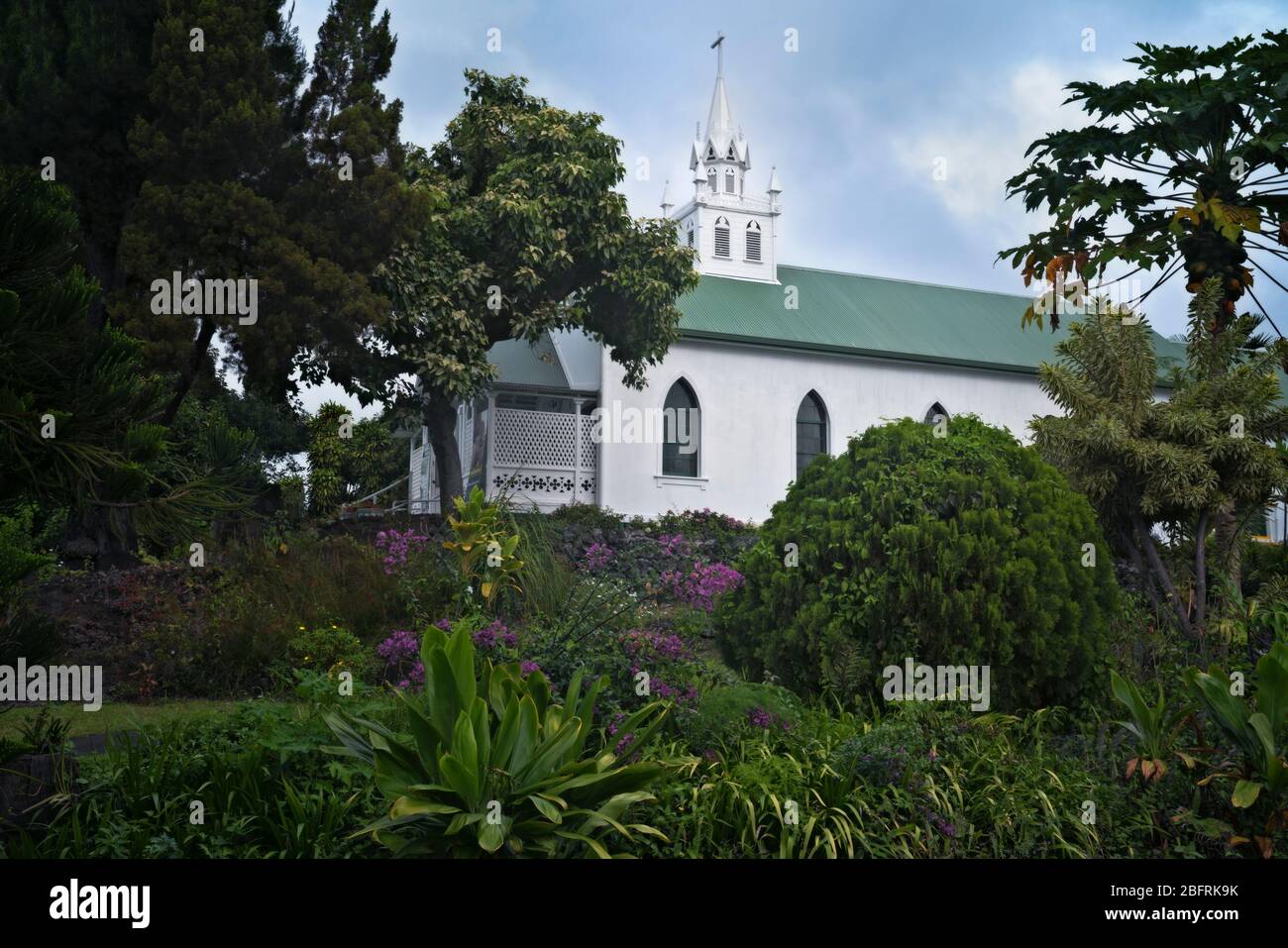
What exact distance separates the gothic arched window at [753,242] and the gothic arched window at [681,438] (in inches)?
218

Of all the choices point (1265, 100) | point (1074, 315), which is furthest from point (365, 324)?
point (1074, 315)

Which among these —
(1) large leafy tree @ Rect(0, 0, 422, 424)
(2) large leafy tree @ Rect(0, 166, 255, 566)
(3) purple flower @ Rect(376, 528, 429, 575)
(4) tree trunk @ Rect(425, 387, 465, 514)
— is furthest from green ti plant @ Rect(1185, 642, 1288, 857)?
(4) tree trunk @ Rect(425, 387, 465, 514)

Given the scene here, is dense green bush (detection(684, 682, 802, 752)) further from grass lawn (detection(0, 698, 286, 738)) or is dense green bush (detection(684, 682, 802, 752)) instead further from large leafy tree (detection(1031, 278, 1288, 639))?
large leafy tree (detection(1031, 278, 1288, 639))

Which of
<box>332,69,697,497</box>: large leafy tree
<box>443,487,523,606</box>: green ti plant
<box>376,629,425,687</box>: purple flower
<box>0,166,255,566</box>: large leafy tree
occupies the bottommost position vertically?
<box>376,629,425,687</box>: purple flower

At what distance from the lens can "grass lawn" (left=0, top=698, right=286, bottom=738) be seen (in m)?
9.09

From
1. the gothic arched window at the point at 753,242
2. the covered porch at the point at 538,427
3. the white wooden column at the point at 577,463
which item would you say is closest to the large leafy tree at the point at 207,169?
the covered porch at the point at 538,427

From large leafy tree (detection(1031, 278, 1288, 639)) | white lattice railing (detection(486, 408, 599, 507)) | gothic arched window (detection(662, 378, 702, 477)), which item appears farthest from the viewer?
gothic arched window (detection(662, 378, 702, 477))

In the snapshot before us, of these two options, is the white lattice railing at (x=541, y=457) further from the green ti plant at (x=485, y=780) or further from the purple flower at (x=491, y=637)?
the green ti plant at (x=485, y=780)

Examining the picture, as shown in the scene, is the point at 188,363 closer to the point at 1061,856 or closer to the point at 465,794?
the point at 465,794

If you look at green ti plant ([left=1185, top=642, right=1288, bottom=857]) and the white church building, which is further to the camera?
the white church building

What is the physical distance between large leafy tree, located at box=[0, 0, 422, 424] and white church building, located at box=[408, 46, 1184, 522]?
22.1 ft

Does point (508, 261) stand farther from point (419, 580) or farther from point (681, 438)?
point (419, 580)

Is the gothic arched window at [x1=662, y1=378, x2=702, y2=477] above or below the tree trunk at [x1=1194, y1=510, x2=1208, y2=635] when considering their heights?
above

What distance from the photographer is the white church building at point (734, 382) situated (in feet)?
78.5
